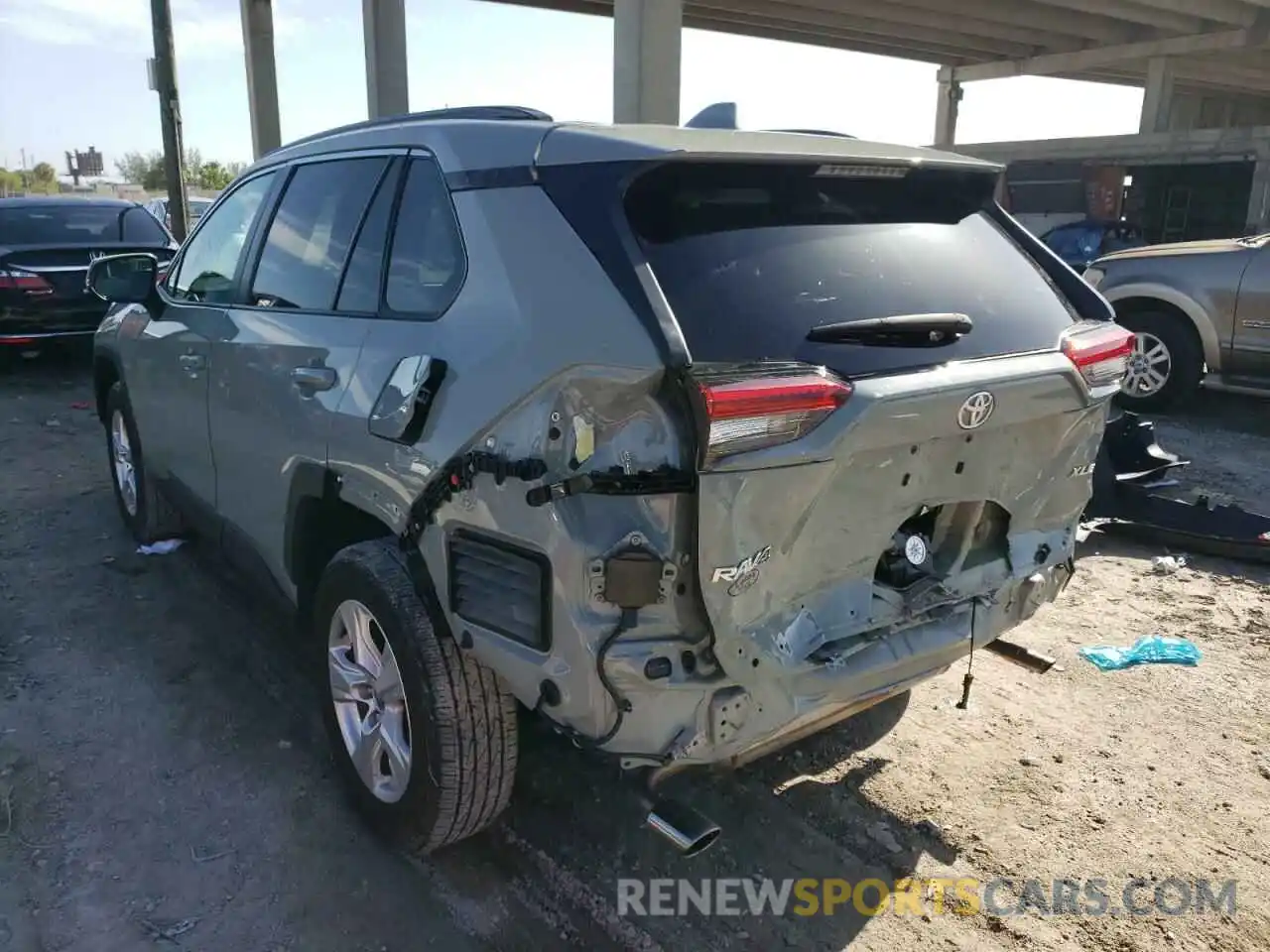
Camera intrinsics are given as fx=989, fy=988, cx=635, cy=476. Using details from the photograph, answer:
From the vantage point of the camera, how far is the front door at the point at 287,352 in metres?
2.97

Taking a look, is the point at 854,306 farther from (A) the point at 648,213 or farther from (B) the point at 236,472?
(B) the point at 236,472

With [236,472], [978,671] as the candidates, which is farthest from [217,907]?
[978,671]

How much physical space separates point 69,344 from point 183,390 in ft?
22.3

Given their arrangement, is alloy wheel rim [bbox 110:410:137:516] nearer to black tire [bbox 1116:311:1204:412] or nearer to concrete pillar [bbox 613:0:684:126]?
black tire [bbox 1116:311:1204:412]

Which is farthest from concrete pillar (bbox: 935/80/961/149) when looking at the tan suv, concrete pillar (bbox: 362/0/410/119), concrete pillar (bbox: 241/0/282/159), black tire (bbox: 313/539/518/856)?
black tire (bbox: 313/539/518/856)

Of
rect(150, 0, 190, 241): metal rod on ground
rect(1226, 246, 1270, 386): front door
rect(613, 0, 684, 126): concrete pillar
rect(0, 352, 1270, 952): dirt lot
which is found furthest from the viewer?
rect(613, 0, 684, 126): concrete pillar

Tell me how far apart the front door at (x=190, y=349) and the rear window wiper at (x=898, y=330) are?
2346mm

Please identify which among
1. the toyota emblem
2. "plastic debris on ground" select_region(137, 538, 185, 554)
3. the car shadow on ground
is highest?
the toyota emblem

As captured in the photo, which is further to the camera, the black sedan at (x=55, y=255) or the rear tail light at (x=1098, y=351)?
the black sedan at (x=55, y=255)

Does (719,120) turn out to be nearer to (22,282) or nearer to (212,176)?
(22,282)

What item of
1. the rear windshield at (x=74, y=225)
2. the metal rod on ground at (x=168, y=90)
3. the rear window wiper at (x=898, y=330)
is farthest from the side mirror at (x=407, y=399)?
the metal rod on ground at (x=168, y=90)

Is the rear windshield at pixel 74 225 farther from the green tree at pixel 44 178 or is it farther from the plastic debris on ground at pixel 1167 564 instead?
the green tree at pixel 44 178

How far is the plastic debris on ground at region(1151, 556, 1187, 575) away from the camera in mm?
5043

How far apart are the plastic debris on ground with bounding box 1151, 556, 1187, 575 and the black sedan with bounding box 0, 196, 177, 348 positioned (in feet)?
28.4
